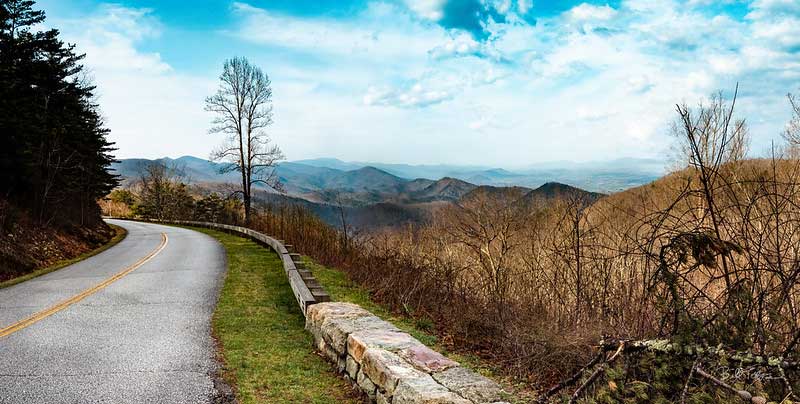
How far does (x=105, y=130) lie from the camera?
→ 35812 mm

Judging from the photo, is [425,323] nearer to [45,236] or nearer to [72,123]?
[45,236]

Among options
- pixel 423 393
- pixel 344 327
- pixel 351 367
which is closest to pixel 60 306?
pixel 344 327

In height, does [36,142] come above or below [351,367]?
above

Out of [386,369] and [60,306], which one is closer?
[386,369]

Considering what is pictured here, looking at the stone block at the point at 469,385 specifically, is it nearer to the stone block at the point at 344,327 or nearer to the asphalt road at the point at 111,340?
the stone block at the point at 344,327

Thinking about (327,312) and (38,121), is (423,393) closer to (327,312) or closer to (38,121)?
(327,312)

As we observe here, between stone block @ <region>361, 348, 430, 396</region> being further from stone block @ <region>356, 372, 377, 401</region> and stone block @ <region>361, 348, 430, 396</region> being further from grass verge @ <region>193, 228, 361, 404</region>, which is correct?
grass verge @ <region>193, 228, 361, 404</region>

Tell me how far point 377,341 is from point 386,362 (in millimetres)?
702

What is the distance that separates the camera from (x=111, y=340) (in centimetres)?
723

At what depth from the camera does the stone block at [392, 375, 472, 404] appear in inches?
159

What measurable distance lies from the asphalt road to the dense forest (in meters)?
5.67

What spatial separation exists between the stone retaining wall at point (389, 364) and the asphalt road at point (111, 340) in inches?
59.2

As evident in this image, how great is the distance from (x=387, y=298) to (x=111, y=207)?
234 ft

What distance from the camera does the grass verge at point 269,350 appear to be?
5.57 metres
